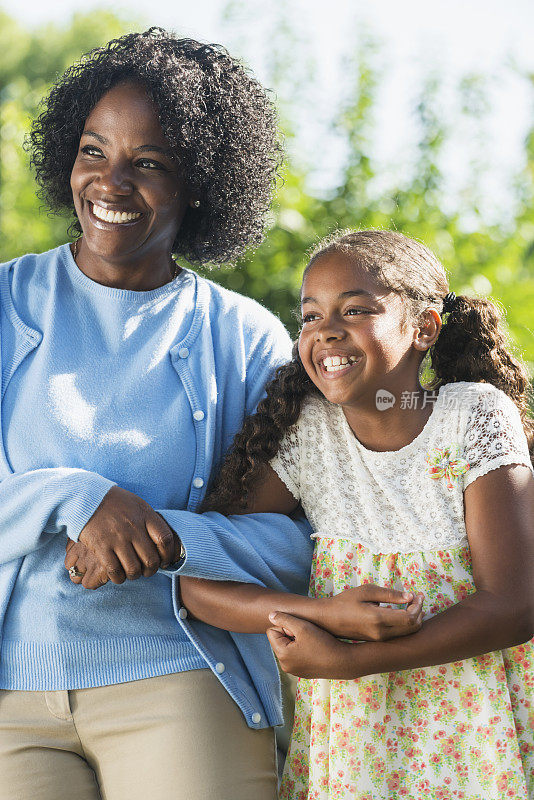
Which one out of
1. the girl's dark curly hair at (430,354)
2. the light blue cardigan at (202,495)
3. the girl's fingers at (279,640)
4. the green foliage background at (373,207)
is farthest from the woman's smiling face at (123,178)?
the green foliage background at (373,207)

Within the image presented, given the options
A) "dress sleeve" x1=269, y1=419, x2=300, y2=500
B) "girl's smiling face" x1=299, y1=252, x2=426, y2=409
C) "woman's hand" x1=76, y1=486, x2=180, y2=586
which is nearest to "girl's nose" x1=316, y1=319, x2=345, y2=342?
"girl's smiling face" x1=299, y1=252, x2=426, y2=409

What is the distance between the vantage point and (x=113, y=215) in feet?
7.52

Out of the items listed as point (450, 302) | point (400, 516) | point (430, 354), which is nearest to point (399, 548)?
point (400, 516)

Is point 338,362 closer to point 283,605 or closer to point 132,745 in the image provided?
point 283,605

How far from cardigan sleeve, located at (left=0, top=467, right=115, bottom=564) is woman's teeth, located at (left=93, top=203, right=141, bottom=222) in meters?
0.63

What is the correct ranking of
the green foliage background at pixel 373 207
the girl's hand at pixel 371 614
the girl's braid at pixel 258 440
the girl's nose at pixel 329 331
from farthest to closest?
1. the green foliage background at pixel 373 207
2. the girl's braid at pixel 258 440
3. the girl's nose at pixel 329 331
4. the girl's hand at pixel 371 614

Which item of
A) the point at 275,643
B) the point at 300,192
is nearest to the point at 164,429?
the point at 275,643

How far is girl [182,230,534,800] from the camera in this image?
1929 mm

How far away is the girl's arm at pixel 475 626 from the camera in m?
→ 1.89

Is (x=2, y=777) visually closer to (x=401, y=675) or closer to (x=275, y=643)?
(x=275, y=643)

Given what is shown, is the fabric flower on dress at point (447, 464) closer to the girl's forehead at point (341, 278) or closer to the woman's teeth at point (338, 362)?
the woman's teeth at point (338, 362)

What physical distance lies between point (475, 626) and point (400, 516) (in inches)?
12.5

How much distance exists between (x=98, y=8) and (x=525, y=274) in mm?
10220

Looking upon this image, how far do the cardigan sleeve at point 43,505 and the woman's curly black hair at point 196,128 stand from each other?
87cm
